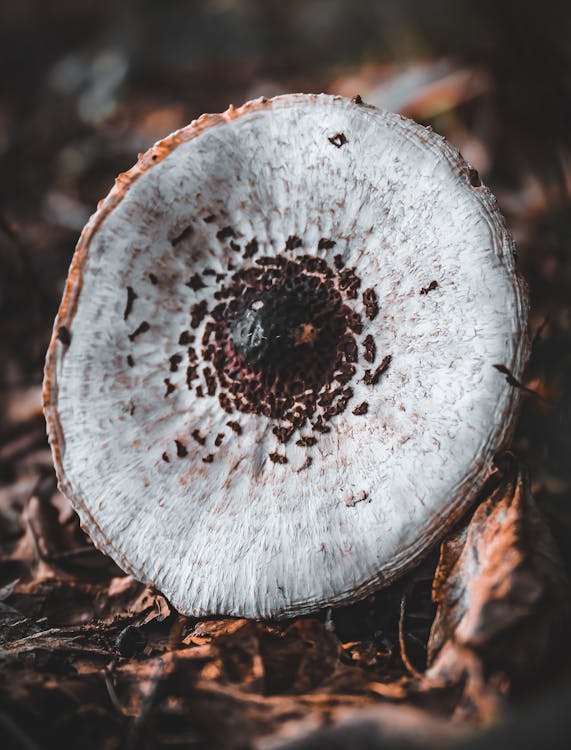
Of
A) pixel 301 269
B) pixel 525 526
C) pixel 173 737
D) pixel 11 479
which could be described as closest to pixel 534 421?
pixel 525 526

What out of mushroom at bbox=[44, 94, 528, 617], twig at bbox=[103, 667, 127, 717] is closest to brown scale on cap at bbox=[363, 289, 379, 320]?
mushroom at bbox=[44, 94, 528, 617]

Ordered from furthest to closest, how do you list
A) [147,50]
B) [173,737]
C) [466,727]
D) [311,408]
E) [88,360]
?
1. [147,50]
2. [88,360]
3. [311,408]
4. [173,737]
5. [466,727]

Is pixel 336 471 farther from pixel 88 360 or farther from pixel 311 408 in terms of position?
pixel 88 360

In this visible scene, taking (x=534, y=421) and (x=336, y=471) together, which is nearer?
(x=336, y=471)

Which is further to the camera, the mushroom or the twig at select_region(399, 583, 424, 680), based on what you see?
the mushroom

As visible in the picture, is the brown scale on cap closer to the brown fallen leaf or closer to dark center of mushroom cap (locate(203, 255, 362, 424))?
dark center of mushroom cap (locate(203, 255, 362, 424))

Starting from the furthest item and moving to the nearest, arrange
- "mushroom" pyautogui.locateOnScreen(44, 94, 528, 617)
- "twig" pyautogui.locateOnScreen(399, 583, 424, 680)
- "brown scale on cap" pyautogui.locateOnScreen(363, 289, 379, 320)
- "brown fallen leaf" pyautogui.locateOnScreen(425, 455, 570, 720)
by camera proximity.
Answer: "brown scale on cap" pyautogui.locateOnScreen(363, 289, 379, 320), "mushroom" pyautogui.locateOnScreen(44, 94, 528, 617), "twig" pyautogui.locateOnScreen(399, 583, 424, 680), "brown fallen leaf" pyautogui.locateOnScreen(425, 455, 570, 720)

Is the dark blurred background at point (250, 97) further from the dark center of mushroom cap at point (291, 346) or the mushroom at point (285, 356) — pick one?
the dark center of mushroom cap at point (291, 346)
